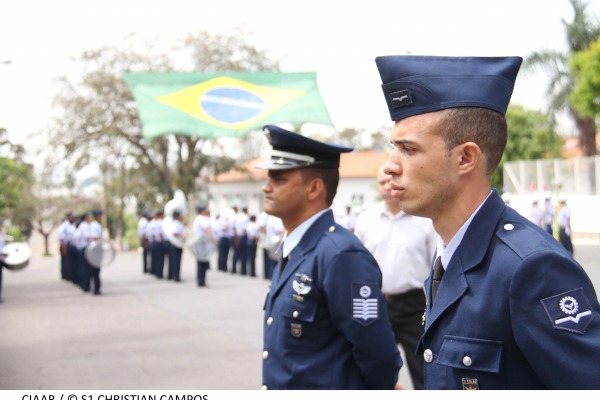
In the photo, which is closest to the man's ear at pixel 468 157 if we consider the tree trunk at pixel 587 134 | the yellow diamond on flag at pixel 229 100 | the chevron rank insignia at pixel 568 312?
the chevron rank insignia at pixel 568 312

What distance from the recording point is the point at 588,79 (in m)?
20.7

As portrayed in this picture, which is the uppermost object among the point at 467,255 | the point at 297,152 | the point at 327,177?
the point at 297,152

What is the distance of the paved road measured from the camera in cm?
701

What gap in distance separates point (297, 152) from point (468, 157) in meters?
1.69

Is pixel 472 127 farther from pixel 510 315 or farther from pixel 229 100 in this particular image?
pixel 229 100

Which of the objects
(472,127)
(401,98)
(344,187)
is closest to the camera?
(472,127)

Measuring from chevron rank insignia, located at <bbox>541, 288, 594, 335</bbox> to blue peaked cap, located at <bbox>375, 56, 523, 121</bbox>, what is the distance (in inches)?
19.4

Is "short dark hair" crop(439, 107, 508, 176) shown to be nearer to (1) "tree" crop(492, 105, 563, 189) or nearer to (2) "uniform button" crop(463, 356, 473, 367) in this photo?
(2) "uniform button" crop(463, 356, 473, 367)

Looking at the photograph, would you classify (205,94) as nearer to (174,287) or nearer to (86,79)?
(174,287)

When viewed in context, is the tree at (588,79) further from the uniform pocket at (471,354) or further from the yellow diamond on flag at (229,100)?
the uniform pocket at (471,354)

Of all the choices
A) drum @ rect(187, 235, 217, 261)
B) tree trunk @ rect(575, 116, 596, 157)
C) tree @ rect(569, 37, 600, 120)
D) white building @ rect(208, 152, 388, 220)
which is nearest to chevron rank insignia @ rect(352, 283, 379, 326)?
drum @ rect(187, 235, 217, 261)

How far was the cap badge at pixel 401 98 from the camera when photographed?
72.7 inches

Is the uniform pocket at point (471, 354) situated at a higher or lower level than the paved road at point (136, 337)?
higher

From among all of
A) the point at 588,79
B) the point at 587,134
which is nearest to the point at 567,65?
the point at 588,79
